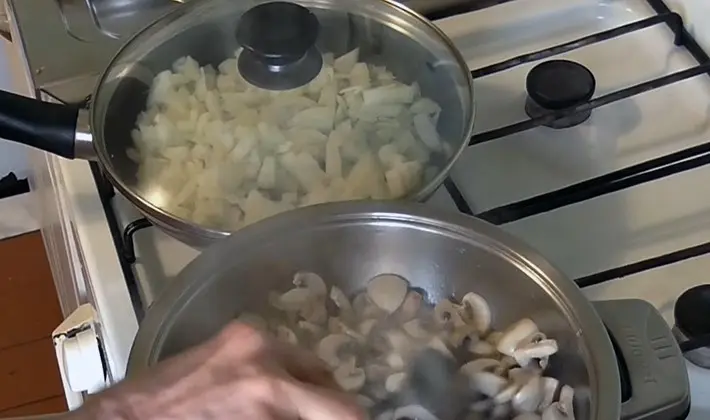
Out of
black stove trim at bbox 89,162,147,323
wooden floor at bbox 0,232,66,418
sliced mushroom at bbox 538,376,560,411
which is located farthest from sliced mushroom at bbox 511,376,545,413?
wooden floor at bbox 0,232,66,418

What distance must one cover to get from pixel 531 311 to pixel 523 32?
325 millimetres

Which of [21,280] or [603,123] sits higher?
[603,123]

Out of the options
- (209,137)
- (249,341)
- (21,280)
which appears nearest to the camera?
(249,341)

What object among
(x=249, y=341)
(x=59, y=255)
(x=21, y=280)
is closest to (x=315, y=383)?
(x=249, y=341)

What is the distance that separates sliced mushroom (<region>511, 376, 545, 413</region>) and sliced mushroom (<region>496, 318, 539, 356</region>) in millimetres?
27

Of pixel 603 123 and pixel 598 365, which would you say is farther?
pixel 603 123

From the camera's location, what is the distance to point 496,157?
0.75m

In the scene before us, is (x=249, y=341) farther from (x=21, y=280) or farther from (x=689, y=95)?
(x=21, y=280)

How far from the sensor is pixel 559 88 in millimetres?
748

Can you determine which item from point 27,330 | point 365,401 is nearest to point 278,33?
point 365,401

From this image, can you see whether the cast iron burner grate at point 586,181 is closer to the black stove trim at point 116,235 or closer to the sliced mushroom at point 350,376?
the black stove trim at point 116,235

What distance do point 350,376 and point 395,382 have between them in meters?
0.02

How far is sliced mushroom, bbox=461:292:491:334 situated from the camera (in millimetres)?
600

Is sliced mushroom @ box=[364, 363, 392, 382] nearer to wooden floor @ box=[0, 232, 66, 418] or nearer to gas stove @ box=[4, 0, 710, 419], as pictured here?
gas stove @ box=[4, 0, 710, 419]
